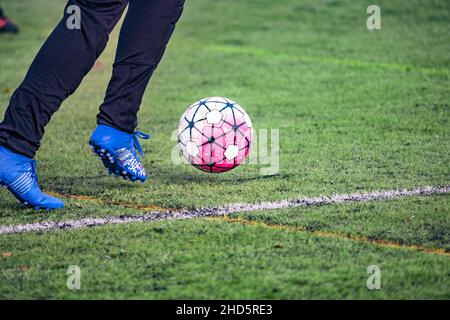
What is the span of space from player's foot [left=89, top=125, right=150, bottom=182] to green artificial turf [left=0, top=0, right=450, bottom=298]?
116mm

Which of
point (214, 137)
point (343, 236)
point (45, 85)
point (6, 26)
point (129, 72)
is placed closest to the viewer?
point (343, 236)

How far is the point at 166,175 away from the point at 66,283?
1.86 meters

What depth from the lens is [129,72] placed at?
4.74 metres

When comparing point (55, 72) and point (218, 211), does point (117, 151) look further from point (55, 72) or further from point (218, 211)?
point (218, 211)

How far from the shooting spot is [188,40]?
1088 centimetres

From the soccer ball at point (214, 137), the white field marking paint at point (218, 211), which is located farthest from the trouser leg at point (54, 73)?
the soccer ball at point (214, 137)

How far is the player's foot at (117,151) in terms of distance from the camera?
470cm

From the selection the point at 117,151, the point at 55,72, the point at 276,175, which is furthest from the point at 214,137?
the point at 55,72

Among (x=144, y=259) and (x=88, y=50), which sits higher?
(x=88, y=50)

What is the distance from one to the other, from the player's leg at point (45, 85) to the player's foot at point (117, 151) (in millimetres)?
357

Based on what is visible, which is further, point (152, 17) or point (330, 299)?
point (152, 17)

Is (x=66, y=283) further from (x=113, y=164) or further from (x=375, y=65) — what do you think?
(x=375, y=65)

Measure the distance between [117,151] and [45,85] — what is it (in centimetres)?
59
